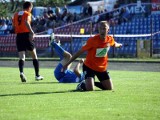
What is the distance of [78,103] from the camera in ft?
32.0

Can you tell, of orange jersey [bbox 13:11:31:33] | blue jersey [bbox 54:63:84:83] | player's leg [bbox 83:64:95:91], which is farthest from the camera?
orange jersey [bbox 13:11:31:33]

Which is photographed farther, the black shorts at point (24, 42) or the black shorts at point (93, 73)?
the black shorts at point (24, 42)

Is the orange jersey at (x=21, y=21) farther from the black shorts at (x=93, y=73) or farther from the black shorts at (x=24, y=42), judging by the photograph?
the black shorts at (x=93, y=73)

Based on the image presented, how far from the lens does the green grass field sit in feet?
27.1

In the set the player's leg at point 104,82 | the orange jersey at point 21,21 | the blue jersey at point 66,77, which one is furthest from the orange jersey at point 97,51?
the orange jersey at point 21,21

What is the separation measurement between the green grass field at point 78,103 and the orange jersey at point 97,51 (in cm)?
68

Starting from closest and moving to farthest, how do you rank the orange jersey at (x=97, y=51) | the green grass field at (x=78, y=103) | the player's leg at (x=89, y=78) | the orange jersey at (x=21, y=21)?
the green grass field at (x=78, y=103) < the player's leg at (x=89, y=78) < the orange jersey at (x=97, y=51) < the orange jersey at (x=21, y=21)

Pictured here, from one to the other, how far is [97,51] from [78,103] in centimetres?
304

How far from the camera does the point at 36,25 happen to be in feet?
151

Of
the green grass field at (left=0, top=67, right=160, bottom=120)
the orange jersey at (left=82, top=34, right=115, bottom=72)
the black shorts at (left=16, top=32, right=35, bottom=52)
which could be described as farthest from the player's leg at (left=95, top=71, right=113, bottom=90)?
the black shorts at (left=16, top=32, right=35, bottom=52)

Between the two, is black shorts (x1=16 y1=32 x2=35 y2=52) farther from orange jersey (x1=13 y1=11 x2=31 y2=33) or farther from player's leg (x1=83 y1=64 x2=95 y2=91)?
player's leg (x1=83 y1=64 x2=95 y2=91)

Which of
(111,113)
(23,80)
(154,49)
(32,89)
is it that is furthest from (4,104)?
(154,49)

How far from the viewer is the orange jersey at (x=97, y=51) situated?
12555mm

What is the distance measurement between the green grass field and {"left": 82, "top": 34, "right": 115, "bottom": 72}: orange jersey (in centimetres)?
68
